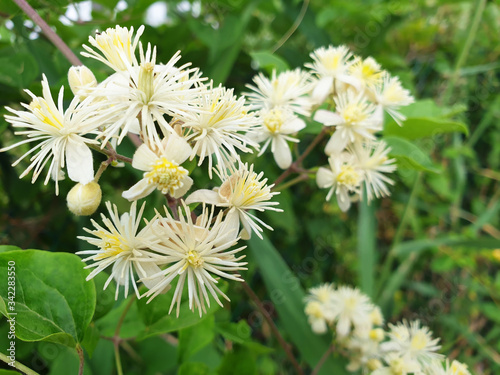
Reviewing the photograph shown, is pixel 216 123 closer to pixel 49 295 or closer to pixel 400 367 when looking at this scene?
pixel 49 295

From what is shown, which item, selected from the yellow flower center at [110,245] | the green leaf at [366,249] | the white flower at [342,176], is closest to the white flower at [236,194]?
the yellow flower center at [110,245]

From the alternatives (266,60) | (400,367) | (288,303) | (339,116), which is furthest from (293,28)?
(400,367)

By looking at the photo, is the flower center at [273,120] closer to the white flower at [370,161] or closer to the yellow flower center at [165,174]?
the white flower at [370,161]

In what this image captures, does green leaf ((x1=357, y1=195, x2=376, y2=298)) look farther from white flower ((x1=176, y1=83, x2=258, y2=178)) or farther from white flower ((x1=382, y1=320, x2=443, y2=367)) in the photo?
white flower ((x1=176, y1=83, x2=258, y2=178))

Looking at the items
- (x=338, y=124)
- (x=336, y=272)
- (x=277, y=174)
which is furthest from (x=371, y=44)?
(x=336, y=272)

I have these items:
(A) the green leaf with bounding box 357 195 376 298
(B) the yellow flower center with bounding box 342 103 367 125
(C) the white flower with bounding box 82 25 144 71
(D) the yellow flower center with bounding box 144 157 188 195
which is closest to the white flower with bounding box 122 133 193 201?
(D) the yellow flower center with bounding box 144 157 188 195
